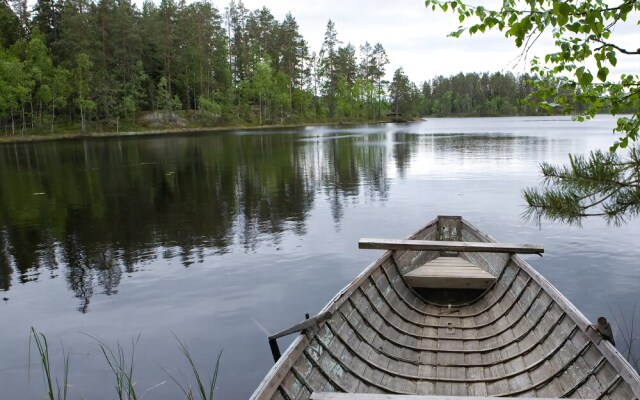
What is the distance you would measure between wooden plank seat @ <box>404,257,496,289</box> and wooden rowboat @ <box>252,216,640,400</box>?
0.7 inches

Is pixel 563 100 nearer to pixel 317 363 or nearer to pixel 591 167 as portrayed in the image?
pixel 591 167

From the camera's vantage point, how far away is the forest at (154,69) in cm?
7269

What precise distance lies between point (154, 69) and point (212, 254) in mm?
85748

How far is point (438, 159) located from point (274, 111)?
74718 mm

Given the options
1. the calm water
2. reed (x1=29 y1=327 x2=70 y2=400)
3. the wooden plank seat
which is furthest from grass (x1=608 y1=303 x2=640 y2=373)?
reed (x1=29 y1=327 x2=70 y2=400)

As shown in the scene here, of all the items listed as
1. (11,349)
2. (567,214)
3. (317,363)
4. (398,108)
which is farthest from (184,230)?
(398,108)

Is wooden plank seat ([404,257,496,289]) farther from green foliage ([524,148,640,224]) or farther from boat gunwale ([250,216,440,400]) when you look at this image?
green foliage ([524,148,640,224])

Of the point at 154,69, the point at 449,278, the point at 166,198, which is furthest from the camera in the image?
the point at 154,69

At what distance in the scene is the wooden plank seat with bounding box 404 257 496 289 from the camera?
9000 mm

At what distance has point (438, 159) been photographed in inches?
1590

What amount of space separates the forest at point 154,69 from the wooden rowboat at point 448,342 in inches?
2736

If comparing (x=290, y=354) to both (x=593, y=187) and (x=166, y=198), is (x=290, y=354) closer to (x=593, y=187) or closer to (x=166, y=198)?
(x=593, y=187)

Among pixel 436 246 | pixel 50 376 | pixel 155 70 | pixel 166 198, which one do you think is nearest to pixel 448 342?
pixel 436 246

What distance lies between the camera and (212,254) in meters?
14.8
